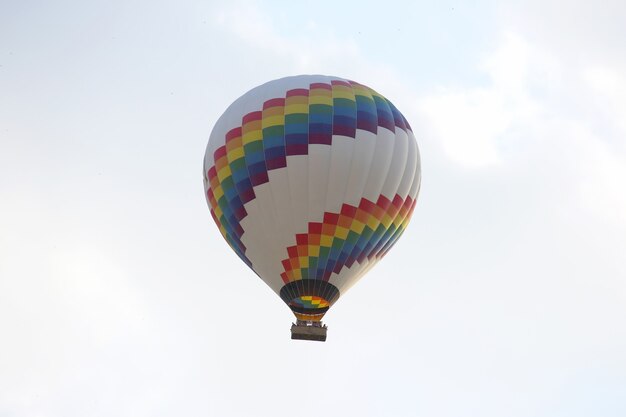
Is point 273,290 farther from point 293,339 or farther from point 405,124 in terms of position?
point 405,124

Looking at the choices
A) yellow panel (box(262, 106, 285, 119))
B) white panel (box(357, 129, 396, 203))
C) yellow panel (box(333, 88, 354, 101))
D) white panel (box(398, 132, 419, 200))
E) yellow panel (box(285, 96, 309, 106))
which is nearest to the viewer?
white panel (box(357, 129, 396, 203))

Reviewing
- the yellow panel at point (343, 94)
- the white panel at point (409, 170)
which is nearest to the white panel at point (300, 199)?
the yellow panel at point (343, 94)

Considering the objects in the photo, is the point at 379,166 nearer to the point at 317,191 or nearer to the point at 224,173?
the point at 317,191

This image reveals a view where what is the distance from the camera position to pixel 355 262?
88.4 feet

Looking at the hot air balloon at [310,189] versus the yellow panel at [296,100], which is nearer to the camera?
the hot air balloon at [310,189]

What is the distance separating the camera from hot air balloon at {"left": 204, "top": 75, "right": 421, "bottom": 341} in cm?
2658

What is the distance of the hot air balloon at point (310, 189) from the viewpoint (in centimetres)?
2658

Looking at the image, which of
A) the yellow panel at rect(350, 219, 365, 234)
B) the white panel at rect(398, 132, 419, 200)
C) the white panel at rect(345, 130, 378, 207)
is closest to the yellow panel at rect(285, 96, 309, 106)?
the white panel at rect(345, 130, 378, 207)

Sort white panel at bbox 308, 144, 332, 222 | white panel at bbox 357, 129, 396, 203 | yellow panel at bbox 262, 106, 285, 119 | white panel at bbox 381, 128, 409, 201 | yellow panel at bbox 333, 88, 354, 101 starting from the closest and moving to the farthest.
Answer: white panel at bbox 308, 144, 332, 222, white panel at bbox 357, 129, 396, 203, white panel at bbox 381, 128, 409, 201, yellow panel at bbox 262, 106, 285, 119, yellow panel at bbox 333, 88, 354, 101

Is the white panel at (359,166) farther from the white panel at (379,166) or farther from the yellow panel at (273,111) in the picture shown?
the yellow panel at (273,111)

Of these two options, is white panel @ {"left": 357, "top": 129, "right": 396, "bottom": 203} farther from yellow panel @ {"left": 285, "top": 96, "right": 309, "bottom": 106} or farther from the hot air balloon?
yellow panel @ {"left": 285, "top": 96, "right": 309, "bottom": 106}

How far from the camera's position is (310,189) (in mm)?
26547

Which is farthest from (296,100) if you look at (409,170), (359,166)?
(409,170)

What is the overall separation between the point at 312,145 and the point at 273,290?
322 cm
